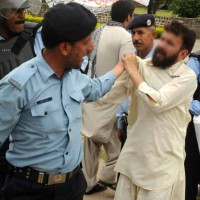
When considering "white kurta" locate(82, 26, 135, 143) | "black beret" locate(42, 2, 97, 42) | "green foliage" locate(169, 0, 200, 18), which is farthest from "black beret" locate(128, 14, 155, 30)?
"green foliage" locate(169, 0, 200, 18)

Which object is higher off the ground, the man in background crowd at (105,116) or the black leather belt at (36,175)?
the black leather belt at (36,175)

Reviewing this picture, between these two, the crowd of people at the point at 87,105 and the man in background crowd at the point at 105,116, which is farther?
the man in background crowd at the point at 105,116

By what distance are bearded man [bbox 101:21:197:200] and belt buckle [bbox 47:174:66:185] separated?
28.9 inches

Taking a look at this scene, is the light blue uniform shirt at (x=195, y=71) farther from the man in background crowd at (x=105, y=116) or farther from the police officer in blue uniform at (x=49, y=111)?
the police officer in blue uniform at (x=49, y=111)

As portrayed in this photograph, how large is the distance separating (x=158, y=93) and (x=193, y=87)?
28 cm

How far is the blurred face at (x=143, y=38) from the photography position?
3.48m

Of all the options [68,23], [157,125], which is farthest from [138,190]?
[68,23]

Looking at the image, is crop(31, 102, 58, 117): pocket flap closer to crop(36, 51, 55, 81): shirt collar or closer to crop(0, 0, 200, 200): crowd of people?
crop(0, 0, 200, 200): crowd of people

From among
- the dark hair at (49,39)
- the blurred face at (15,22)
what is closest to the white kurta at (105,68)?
the blurred face at (15,22)

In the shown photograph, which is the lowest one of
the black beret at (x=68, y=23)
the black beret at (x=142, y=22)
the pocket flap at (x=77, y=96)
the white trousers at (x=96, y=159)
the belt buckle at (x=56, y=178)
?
the white trousers at (x=96, y=159)

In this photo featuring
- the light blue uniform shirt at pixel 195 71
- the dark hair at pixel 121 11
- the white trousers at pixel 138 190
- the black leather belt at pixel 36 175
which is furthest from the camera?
the dark hair at pixel 121 11

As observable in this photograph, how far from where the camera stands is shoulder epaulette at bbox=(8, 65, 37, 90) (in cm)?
193

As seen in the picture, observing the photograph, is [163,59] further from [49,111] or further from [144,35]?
[49,111]

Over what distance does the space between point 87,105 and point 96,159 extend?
0.62m
